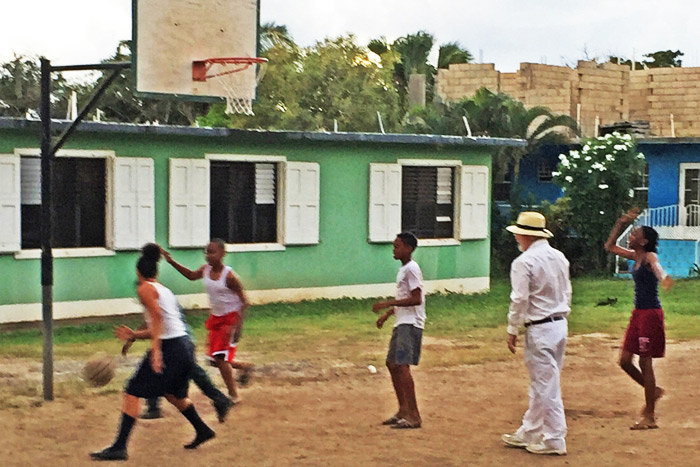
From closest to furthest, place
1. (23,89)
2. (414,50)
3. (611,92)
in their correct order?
(23,89), (611,92), (414,50)

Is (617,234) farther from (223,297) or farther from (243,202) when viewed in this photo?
(243,202)

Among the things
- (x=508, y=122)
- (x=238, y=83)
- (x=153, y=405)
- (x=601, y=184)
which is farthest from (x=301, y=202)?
(x=508, y=122)

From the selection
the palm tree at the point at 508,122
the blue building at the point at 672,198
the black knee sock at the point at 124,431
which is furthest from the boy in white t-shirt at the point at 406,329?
the palm tree at the point at 508,122

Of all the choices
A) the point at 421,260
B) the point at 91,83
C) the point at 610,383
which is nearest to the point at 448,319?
the point at 421,260

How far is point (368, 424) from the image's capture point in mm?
9789

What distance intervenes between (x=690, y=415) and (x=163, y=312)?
466 cm

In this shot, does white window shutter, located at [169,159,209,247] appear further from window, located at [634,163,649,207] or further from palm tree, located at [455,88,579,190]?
window, located at [634,163,649,207]

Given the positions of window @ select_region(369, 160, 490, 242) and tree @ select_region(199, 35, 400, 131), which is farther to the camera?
tree @ select_region(199, 35, 400, 131)

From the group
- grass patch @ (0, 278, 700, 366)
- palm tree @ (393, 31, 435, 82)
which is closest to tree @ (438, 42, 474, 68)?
palm tree @ (393, 31, 435, 82)

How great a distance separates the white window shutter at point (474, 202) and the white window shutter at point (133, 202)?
6.13m

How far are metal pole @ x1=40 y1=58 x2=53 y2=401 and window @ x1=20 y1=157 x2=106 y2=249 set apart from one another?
19.8 ft

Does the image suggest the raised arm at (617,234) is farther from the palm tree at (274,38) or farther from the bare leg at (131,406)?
the palm tree at (274,38)

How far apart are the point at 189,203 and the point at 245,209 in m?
1.15

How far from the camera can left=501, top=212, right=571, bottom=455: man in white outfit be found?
332 inches
